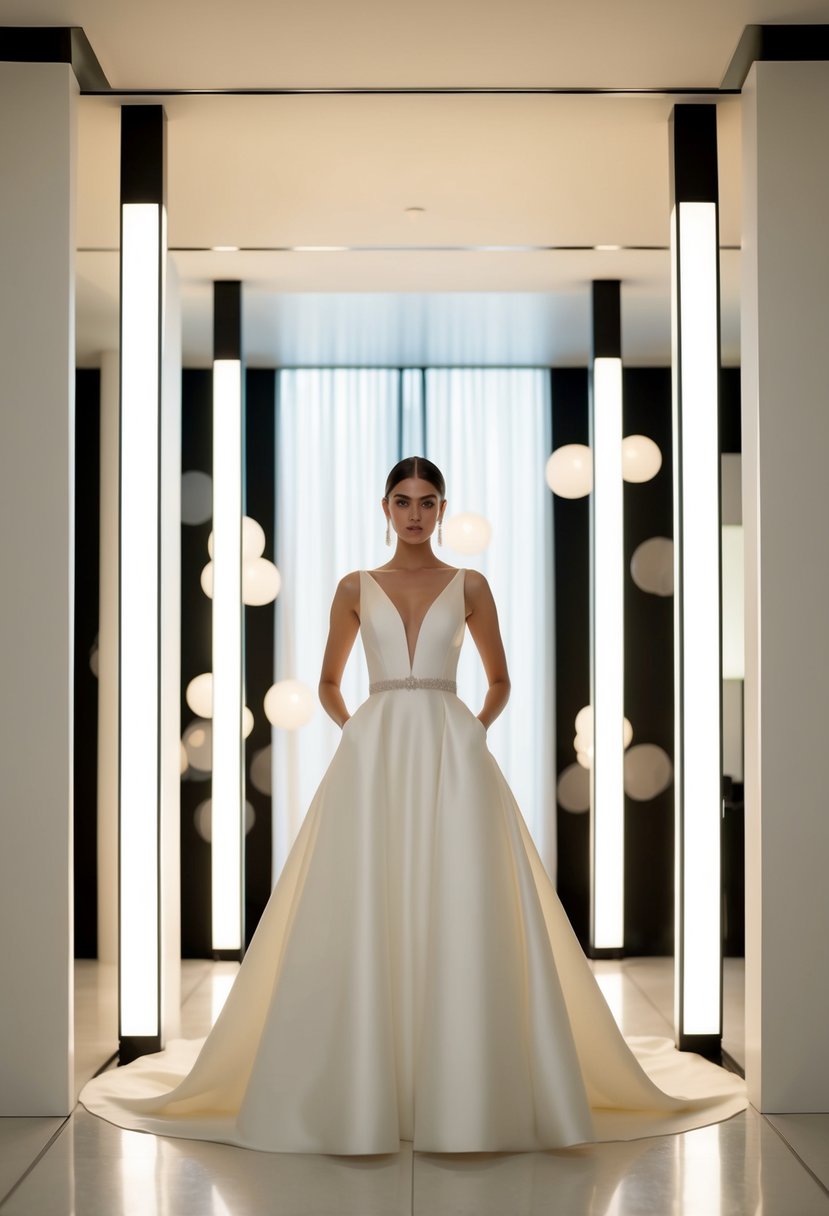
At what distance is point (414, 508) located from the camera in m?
3.46

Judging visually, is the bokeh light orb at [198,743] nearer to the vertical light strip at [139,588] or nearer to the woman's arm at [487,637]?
the vertical light strip at [139,588]

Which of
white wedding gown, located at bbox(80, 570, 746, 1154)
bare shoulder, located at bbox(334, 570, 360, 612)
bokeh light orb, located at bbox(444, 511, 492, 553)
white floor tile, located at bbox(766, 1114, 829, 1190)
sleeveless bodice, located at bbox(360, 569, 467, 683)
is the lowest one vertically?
white floor tile, located at bbox(766, 1114, 829, 1190)

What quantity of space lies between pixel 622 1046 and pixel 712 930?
72 centimetres

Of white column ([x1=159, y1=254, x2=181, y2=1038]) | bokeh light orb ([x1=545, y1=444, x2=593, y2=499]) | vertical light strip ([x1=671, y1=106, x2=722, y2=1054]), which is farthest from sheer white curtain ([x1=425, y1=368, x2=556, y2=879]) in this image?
vertical light strip ([x1=671, y1=106, x2=722, y2=1054])

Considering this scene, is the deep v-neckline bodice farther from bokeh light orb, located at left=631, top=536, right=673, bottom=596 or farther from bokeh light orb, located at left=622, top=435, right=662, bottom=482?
bokeh light orb, located at left=631, top=536, right=673, bottom=596

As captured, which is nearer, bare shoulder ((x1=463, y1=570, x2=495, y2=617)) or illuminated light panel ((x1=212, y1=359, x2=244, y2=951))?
bare shoulder ((x1=463, y1=570, x2=495, y2=617))

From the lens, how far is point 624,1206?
274 centimetres

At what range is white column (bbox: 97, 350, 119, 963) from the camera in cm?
626

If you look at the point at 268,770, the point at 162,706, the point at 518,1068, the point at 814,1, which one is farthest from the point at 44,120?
the point at 268,770

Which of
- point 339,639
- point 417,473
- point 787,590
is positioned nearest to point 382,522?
point 339,639

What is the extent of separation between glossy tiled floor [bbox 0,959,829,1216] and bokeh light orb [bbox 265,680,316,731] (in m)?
2.54

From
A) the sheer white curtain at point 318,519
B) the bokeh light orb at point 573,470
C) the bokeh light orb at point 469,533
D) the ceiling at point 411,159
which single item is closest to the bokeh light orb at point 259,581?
the sheer white curtain at point 318,519

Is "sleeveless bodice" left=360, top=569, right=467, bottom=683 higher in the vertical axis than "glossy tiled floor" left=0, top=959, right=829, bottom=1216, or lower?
higher

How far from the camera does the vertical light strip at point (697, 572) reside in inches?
155
